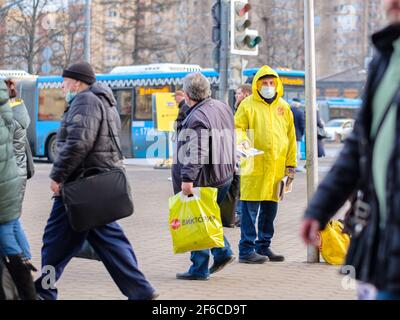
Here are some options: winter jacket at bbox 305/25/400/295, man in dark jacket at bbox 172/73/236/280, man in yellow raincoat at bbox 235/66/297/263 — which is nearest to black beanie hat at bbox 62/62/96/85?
man in dark jacket at bbox 172/73/236/280

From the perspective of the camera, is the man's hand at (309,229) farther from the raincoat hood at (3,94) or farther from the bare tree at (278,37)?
the bare tree at (278,37)

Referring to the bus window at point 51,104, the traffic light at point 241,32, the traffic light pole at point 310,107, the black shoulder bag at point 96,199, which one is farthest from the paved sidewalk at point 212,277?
the bus window at point 51,104

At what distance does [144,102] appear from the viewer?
29891mm

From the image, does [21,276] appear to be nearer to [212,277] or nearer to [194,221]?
[194,221]

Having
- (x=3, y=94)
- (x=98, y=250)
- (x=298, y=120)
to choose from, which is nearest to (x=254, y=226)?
(x=98, y=250)

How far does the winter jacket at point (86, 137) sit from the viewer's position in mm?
6973

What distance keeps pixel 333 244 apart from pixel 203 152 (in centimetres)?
160

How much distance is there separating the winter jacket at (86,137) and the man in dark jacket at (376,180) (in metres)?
3.11

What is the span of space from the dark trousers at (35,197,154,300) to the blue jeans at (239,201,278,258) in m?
2.41

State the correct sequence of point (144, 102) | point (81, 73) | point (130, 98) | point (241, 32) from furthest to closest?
point (130, 98) → point (144, 102) → point (241, 32) → point (81, 73)

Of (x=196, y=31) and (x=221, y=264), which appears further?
(x=196, y=31)

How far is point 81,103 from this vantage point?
709 centimetres
